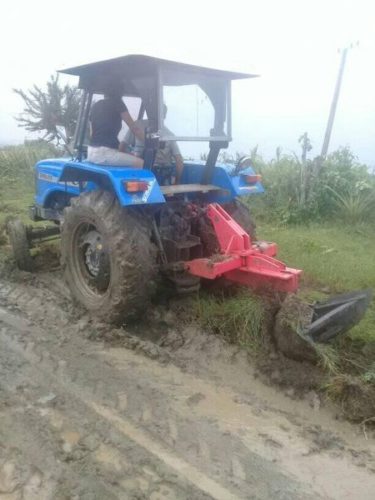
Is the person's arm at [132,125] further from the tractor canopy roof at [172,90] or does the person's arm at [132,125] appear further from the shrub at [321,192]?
the shrub at [321,192]

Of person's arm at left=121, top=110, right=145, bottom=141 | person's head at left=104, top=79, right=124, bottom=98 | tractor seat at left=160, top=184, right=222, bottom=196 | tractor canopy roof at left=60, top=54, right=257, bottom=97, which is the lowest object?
tractor seat at left=160, top=184, right=222, bottom=196

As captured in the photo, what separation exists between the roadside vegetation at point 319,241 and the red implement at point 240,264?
18 centimetres

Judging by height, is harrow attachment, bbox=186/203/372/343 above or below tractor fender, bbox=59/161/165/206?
below

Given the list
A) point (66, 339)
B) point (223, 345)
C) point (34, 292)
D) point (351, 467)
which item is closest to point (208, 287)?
point (223, 345)

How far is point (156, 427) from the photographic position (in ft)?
9.13

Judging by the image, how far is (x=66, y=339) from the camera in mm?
3818

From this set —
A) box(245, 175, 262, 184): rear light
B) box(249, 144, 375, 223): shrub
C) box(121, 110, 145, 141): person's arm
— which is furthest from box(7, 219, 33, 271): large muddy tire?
box(249, 144, 375, 223): shrub

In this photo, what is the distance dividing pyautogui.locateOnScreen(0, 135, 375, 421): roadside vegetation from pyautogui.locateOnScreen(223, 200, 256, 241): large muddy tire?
73 centimetres

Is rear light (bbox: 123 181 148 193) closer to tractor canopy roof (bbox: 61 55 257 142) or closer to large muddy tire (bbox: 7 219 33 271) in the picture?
tractor canopy roof (bbox: 61 55 257 142)

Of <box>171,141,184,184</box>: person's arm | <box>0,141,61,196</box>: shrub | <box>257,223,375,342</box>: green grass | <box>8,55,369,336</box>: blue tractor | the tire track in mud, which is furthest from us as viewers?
<box>0,141,61,196</box>: shrub

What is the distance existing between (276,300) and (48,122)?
304 cm

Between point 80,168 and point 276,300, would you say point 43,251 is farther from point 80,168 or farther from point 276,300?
point 276,300

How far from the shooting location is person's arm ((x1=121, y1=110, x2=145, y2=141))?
4.07 m

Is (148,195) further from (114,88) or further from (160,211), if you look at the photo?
(114,88)
